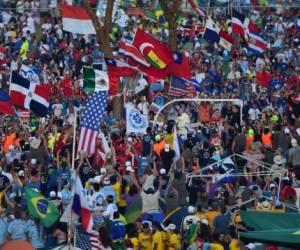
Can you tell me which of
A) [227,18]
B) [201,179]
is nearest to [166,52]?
[201,179]

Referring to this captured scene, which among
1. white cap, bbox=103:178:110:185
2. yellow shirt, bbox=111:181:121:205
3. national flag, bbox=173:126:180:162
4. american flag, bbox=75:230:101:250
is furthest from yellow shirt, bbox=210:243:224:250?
national flag, bbox=173:126:180:162

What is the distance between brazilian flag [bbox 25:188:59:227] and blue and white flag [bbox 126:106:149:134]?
304 inches

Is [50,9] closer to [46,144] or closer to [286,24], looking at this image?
[286,24]

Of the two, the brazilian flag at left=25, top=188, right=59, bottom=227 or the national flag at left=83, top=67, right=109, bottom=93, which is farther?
the national flag at left=83, top=67, right=109, bottom=93

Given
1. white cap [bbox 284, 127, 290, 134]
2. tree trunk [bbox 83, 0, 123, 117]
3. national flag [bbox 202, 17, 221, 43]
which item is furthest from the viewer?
national flag [bbox 202, 17, 221, 43]

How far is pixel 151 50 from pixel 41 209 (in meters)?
10.2

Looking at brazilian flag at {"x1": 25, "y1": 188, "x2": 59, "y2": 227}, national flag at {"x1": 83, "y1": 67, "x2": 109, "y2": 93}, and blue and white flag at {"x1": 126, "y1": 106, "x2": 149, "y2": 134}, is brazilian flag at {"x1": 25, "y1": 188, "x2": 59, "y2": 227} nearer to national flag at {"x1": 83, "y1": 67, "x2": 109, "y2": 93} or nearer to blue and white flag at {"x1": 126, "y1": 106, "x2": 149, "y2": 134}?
national flag at {"x1": 83, "y1": 67, "x2": 109, "y2": 93}

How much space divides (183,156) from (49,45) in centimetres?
1599

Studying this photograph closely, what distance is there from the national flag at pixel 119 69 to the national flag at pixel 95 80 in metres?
5.21

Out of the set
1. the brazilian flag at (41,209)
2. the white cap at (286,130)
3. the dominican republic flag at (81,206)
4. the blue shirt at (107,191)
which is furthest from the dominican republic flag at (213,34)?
the dominican republic flag at (81,206)

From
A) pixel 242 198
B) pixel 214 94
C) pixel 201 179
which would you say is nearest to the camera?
pixel 242 198

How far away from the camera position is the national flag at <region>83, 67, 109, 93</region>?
2458 cm

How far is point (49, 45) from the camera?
144ft

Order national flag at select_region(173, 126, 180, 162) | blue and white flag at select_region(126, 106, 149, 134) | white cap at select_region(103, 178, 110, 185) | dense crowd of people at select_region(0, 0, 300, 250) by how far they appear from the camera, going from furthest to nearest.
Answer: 1. blue and white flag at select_region(126, 106, 149, 134)
2. national flag at select_region(173, 126, 180, 162)
3. white cap at select_region(103, 178, 110, 185)
4. dense crowd of people at select_region(0, 0, 300, 250)
